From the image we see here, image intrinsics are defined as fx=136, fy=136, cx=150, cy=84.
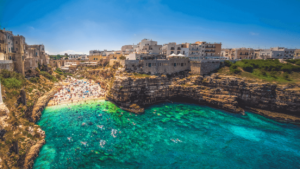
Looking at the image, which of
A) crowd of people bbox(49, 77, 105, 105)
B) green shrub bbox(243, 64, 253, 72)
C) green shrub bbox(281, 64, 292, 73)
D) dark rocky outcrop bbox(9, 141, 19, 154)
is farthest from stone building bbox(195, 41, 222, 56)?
dark rocky outcrop bbox(9, 141, 19, 154)

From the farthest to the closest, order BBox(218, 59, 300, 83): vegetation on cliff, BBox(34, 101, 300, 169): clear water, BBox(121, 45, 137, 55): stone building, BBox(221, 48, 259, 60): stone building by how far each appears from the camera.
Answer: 1. BBox(121, 45, 137, 55): stone building
2. BBox(221, 48, 259, 60): stone building
3. BBox(218, 59, 300, 83): vegetation on cliff
4. BBox(34, 101, 300, 169): clear water

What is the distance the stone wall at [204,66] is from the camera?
4003 centimetres

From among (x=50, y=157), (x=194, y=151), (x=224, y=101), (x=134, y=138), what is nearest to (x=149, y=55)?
(x=224, y=101)

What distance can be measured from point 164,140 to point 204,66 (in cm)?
2756

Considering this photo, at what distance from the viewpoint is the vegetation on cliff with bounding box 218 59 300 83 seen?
110 ft

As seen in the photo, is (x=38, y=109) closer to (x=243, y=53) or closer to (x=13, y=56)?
(x=13, y=56)

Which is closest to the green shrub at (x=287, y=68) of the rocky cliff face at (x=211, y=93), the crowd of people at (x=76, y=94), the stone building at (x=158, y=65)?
the rocky cliff face at (x=211, y=93)

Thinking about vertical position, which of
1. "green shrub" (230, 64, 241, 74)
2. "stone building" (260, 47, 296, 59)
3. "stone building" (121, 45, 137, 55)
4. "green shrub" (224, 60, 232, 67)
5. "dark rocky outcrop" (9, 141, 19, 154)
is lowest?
"dark rocky outcrop" (9, 141, 19, 154)

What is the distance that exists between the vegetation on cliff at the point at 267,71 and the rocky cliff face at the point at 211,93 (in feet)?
12.6

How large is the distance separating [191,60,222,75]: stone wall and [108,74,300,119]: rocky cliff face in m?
2.86

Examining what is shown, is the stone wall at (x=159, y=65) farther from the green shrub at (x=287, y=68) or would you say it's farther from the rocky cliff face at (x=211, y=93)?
the green shrub at (x=287, y=68)

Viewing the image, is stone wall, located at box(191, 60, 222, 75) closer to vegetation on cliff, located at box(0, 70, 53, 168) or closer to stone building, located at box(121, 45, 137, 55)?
stone building, located at box(121, 45, 137, 55)

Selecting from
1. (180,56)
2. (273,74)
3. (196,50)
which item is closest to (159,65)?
(180,56)

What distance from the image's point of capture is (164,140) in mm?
21156
